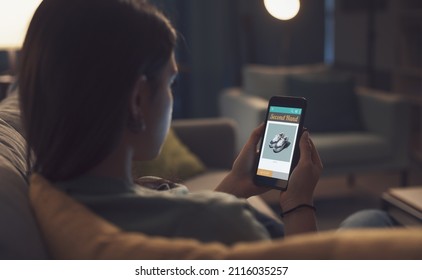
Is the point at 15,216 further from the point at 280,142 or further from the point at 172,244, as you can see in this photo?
the point at 280,142

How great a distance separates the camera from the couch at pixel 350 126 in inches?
118

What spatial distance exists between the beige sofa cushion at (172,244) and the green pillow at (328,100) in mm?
2429

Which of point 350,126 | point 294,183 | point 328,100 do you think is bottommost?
point 350,126

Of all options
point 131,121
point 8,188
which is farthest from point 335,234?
point 8,188

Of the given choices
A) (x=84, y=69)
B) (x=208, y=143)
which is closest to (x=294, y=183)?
(x=84, y=69)

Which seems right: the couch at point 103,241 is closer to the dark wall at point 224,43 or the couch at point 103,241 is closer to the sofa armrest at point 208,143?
the sofa armrest at point 208,143

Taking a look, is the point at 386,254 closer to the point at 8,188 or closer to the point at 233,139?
the point at 8,188

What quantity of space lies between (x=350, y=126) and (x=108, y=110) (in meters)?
2.61

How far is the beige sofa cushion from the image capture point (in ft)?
1.68

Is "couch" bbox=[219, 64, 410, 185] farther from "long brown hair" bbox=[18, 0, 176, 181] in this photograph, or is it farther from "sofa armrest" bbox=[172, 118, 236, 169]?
"long brown hair" bbox=[18, 0, 176, 181]

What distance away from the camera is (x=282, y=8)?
1.30 metres

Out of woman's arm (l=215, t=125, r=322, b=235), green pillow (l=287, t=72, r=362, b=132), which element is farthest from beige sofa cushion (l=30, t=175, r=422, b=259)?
green pillow (l=287, t=72, r=362, b=132)

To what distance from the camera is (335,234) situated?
0.54 m
